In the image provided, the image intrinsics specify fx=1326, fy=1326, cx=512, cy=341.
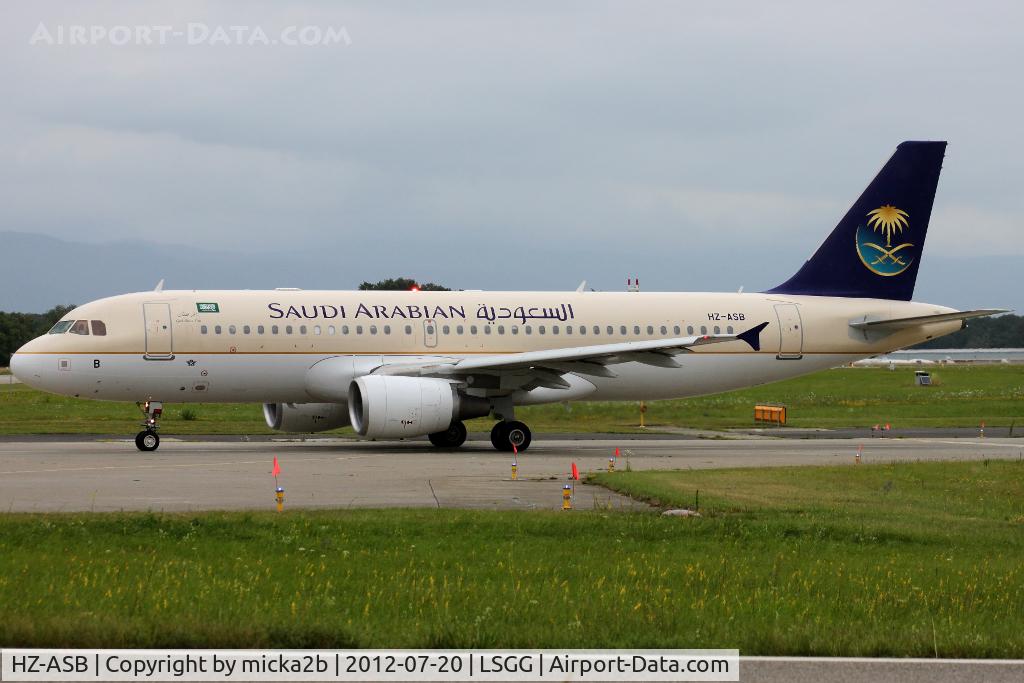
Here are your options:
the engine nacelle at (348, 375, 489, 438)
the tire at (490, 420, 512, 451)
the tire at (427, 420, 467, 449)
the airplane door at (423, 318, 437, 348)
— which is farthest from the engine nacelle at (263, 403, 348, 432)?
the tire at (490, 420, 512, 451)

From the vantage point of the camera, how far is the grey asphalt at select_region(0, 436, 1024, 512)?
19453 mm

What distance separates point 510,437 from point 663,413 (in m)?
19.1

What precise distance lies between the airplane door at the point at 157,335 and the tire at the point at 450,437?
665 centimetres

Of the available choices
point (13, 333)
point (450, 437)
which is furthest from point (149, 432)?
point (13, 333)

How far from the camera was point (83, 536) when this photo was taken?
14.3 meters

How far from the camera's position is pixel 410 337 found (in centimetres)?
3244

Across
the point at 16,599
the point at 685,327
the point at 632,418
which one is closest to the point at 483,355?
the point at 685,327

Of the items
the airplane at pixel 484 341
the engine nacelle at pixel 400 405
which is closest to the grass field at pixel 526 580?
the engine nacelle at pixel 400 405

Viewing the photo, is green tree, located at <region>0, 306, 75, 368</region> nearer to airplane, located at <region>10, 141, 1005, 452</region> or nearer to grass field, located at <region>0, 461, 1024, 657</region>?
airplane, located at <region>10, 141, 1005, 452</region>

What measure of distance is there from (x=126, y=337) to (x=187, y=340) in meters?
1.36

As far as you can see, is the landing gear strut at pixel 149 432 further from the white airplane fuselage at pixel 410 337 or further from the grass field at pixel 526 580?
the grass field at pixel 526 580

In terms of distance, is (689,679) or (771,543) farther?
(771,543)

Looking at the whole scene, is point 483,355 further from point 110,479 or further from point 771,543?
point 771,543
